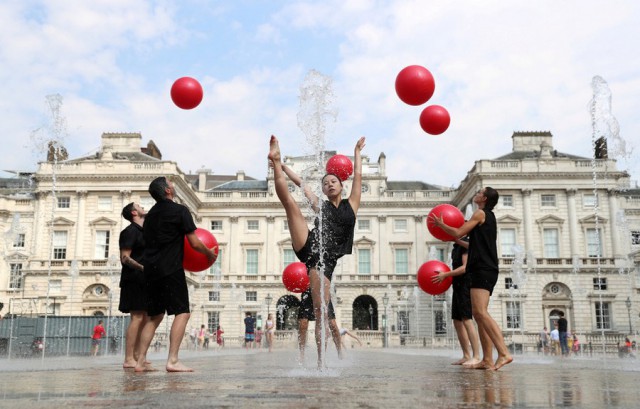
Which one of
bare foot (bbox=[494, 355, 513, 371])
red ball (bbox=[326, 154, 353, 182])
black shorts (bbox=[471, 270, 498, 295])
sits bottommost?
bare foot (bbox=[494, 355, 513, 371])

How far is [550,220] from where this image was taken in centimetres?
4181

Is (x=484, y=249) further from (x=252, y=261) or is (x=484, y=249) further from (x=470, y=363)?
(x=252, y=261)

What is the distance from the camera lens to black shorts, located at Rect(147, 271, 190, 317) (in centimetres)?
596

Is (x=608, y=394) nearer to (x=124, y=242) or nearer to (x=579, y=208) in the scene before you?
(x=124, y=242)

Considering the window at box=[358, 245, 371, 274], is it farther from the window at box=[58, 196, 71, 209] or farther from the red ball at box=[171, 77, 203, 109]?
the red ball at box=[171, 77, 203, 109]

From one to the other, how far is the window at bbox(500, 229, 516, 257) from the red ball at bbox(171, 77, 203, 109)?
115ft

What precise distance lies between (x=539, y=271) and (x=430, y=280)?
115 feet

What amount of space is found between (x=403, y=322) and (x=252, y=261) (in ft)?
41.0

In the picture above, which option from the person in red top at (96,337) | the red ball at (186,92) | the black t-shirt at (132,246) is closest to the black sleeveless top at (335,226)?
the black t-shirt at (132,246)

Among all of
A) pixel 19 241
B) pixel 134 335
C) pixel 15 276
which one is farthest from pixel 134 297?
pixel 19 241

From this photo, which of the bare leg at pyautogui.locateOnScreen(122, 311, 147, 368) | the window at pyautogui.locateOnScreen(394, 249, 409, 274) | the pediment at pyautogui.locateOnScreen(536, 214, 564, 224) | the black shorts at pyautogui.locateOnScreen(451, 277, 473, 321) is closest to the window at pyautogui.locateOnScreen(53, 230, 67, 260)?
the window at pyautogui.locateOnScreen(394, 249, 409, 274)

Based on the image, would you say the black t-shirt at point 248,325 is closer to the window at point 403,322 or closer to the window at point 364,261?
the window at point 403,322

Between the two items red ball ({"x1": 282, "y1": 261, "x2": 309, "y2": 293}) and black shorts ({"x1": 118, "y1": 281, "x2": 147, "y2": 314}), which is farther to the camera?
red ball ({"x1": 282, "y1": 261, "x2": 309, "y2": 293})

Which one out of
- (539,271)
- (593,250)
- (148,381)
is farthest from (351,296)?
(148,381)
